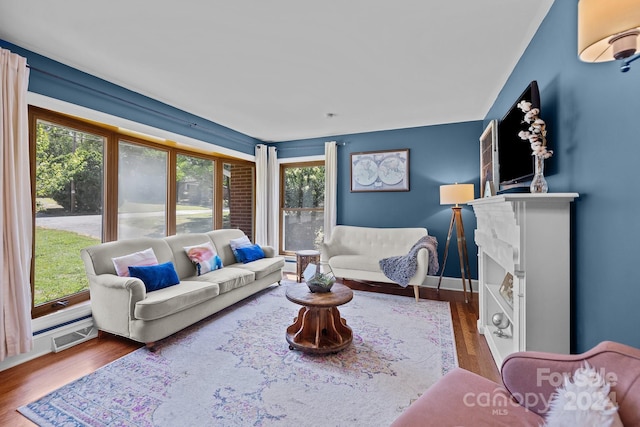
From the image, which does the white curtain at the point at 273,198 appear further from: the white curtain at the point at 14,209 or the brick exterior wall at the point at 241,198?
the white curtain at the point at 14,209

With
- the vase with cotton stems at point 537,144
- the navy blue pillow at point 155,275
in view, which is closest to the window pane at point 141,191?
the navy blue pillow at point 155,275

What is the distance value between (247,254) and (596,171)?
371cm

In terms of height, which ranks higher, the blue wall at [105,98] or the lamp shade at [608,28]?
the blue wall at [105,98]

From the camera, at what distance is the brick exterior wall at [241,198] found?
524cm

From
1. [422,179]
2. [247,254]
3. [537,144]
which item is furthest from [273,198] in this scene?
[537,144]

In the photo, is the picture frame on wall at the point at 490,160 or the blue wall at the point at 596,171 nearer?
the blue wall at the point at 596,171

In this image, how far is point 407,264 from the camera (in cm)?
368

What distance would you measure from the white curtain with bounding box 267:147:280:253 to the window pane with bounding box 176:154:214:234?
1.08 meters

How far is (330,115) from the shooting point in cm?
403

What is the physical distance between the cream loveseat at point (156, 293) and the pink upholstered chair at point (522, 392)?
7.30ft

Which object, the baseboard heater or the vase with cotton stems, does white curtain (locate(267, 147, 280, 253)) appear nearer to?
the baseboard heater

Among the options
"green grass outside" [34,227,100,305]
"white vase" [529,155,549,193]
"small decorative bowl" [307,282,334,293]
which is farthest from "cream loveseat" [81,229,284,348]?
"white vase" [529,155,549,193]

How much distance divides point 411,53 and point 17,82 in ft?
10.2

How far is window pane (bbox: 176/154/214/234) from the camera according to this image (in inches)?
167
